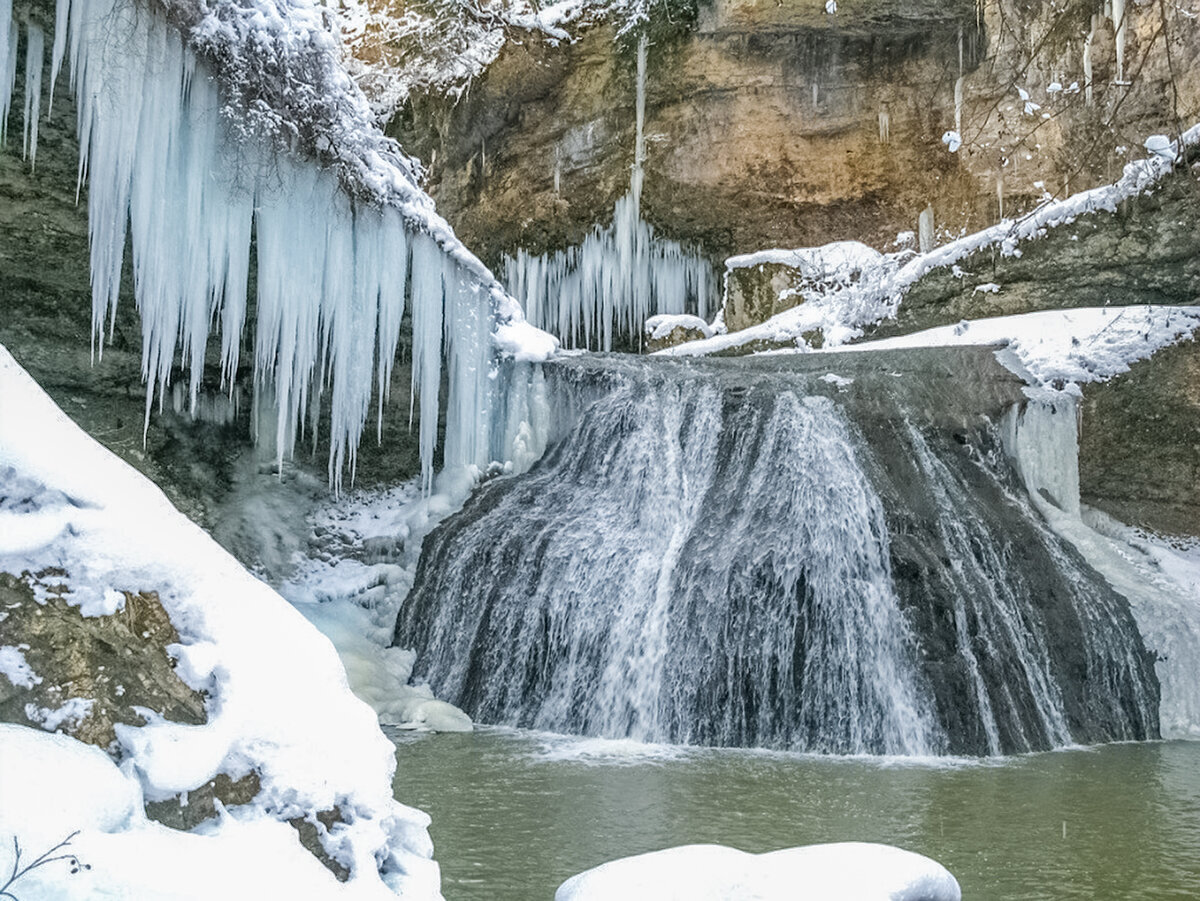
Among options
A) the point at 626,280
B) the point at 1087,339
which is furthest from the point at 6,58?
the point at 626,280

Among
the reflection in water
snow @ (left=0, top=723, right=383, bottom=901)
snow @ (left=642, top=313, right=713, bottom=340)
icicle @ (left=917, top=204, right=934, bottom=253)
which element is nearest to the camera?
snow @ (left=0, top=723, right=383, bottom=901)

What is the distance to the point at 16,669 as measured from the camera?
2578mm

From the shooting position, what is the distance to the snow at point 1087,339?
1184 cm

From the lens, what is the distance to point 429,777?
6309 mm

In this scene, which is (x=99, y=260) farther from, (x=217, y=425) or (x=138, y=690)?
(x=138, y=690)

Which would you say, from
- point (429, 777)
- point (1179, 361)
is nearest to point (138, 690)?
point (429, 777)

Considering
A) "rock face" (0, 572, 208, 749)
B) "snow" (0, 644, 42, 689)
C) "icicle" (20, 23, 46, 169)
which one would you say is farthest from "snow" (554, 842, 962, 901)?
"icicle" (20, 23, 46, 169)

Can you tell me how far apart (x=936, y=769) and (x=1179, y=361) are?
677cm

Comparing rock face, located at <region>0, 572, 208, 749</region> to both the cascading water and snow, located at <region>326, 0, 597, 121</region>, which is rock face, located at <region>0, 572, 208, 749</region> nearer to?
the cascading water

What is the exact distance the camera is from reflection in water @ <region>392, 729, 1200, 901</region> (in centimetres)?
437

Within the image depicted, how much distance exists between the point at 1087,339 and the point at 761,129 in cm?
779

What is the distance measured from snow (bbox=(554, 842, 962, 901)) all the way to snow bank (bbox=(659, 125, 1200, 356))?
393 inches

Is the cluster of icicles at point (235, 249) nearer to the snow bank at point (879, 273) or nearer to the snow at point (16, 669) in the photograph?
the snow bank at point (879, 273)

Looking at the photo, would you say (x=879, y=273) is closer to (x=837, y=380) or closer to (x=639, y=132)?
(x=837, y=380)
